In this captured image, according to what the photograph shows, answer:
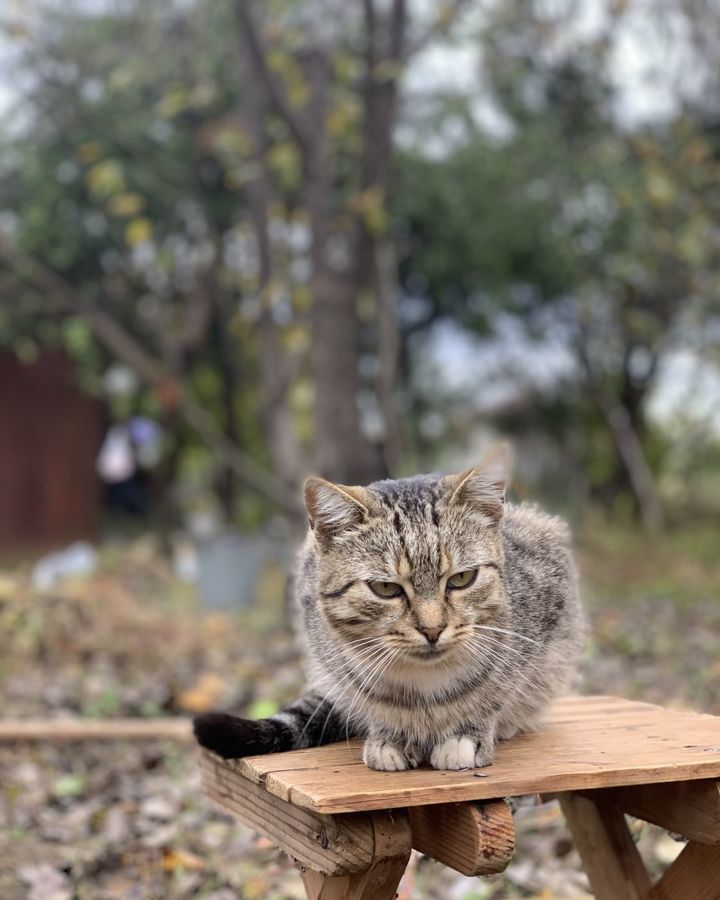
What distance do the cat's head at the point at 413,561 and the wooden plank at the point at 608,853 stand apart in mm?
667

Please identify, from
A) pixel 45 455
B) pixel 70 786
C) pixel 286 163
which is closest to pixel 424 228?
pixel 286 163

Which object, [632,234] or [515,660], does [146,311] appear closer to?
[632,234]

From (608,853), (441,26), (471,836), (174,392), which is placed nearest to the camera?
(471,836)

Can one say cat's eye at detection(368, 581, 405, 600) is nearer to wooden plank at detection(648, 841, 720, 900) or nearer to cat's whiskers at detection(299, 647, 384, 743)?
cat's whiskers at detection(299, 647, 384, 743)

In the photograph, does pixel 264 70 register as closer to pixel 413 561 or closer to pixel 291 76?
pixel 291 76

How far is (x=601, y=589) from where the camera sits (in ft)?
30.2

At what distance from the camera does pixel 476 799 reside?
190 centimetres

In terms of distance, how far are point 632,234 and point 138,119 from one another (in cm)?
565

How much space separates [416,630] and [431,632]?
0.03 metres

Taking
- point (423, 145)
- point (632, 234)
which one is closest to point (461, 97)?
point (423, 145)

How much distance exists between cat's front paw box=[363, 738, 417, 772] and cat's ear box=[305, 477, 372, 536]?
0.43 metres

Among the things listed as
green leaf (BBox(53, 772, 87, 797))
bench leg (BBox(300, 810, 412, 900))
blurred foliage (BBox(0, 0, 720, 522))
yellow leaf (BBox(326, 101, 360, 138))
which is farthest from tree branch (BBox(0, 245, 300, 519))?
bench leg (BBox(300, 810, 412, 900))

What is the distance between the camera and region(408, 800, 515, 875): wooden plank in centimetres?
186

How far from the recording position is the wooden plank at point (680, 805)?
2100 millimetres
